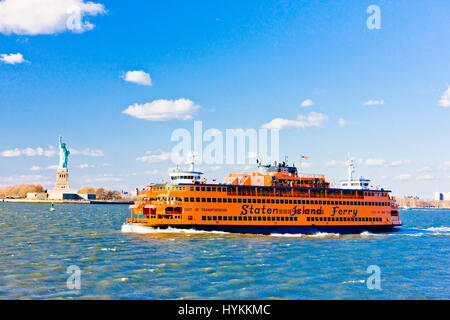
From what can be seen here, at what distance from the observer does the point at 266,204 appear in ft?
194

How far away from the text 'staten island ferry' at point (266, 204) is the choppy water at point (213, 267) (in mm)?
4247

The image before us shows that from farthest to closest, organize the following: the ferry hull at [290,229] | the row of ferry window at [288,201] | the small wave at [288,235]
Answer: the small wave at [288,235], the row of ferry window at [288,201], the ferry hull at [290,229]

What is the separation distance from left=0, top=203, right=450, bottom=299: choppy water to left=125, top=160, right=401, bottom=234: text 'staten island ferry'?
425cm

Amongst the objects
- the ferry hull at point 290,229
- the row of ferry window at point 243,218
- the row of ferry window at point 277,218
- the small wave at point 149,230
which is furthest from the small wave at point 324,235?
the small wave at point 149,230

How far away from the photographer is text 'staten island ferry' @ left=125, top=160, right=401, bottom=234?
5519 centimetres

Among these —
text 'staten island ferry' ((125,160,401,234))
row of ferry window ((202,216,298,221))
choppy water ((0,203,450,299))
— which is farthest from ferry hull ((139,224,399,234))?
choppy water ((0,203,450,299))

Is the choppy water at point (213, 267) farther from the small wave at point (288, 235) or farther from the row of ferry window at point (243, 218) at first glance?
the small wave at point (288, 235)

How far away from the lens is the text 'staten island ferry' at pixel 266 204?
2173 inches

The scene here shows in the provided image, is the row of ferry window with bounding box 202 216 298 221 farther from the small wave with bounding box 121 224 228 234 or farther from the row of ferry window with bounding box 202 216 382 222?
the small wave with bounding box 121 224 228 234

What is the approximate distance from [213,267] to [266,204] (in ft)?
90.5
